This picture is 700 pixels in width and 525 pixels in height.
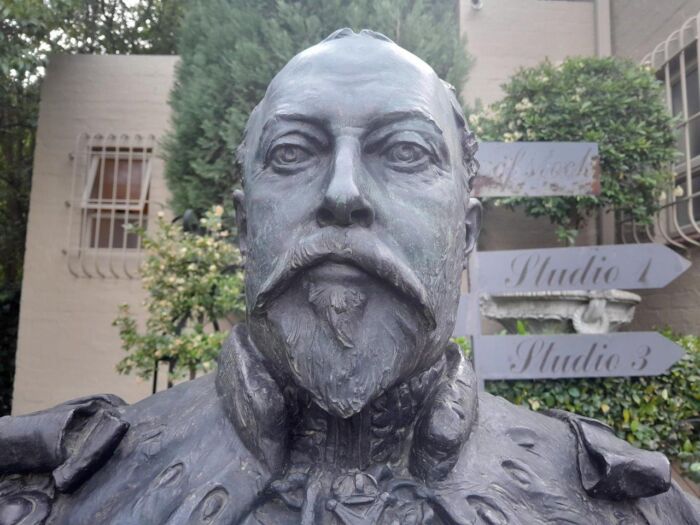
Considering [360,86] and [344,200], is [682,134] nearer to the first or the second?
[360,86]

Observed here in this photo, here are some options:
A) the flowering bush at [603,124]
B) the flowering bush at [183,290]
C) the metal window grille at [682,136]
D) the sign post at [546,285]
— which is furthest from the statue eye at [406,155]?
the metal window grille at [682,136]

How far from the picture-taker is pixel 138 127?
17.8 ft

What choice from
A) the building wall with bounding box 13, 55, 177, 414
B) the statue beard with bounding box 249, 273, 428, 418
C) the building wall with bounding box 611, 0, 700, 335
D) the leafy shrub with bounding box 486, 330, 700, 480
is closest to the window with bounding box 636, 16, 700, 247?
the building wall with bounding box 611, 0, 700, 335

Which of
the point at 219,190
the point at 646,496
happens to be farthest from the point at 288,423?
the point at 219,190

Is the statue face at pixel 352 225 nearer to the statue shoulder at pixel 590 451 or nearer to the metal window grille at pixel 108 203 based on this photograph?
the statue shoulder at pixel 590 451

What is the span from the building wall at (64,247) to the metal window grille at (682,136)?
14.0 feet

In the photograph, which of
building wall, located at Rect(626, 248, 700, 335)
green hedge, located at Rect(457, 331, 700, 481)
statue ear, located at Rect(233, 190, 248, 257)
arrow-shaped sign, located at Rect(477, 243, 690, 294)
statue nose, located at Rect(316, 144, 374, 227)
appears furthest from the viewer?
building wall, located at Rect(626, 248, 700, 335)

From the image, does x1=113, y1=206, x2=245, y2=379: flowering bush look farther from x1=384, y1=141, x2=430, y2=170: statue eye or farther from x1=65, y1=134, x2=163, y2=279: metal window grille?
x1=384, y1=141, x2=430, y2=170: statue eye

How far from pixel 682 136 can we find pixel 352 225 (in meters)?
4.35

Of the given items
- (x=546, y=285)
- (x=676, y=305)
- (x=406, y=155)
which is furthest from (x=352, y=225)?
(x=676, y=305)

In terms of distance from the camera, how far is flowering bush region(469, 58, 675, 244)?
370 centimetres

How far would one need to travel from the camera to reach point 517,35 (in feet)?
16.4

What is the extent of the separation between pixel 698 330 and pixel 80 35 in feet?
27.0

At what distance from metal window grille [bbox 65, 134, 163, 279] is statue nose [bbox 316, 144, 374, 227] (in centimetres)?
479
